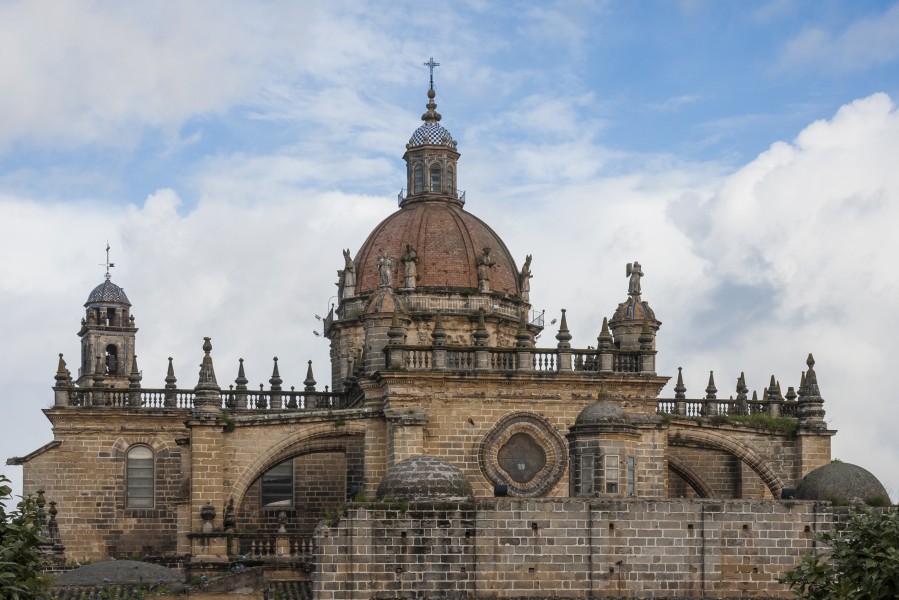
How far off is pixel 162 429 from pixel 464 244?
41.6ft

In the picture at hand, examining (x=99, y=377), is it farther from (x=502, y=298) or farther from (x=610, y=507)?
(x=610, y=507)

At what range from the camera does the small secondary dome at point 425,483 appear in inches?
1704

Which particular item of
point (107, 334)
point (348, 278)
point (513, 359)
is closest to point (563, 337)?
point (513, 359)

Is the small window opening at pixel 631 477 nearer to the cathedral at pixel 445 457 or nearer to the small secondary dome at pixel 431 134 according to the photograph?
the cathedral at pixel 445 457

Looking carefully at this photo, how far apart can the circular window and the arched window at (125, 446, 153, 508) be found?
47.0 ft

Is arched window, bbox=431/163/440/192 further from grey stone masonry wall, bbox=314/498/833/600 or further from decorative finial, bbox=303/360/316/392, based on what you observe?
grey stone masonry wall, bbox=314/498/833/600

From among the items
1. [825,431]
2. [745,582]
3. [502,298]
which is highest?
[502,298]

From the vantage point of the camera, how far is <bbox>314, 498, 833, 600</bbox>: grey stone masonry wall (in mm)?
42344

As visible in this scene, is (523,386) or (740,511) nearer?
(740,511)

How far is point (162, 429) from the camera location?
202 ft

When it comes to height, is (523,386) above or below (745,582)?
above

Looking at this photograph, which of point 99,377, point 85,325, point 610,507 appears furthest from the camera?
point 85,325

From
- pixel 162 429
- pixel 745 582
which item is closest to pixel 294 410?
pixel 162 429

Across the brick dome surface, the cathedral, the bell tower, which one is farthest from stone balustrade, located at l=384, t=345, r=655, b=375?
the bell tower
